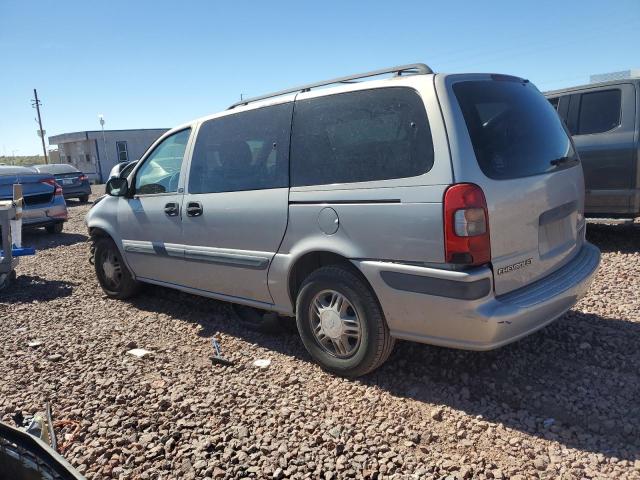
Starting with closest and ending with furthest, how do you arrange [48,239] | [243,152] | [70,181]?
1. [243,152]
2. [48,239]
3. [70,181]

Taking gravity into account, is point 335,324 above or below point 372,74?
below

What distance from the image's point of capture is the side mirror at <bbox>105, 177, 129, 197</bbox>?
16.9ft

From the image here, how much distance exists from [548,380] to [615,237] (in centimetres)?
473

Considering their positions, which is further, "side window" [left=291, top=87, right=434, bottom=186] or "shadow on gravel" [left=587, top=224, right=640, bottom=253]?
"shadow on gravel" [left=587, top=224, right=640, bottom=253]

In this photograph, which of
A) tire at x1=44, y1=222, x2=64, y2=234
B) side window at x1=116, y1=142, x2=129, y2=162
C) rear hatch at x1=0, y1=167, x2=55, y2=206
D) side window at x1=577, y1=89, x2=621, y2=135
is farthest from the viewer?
side window at x1=116, y1=142, x2=129, y2=162

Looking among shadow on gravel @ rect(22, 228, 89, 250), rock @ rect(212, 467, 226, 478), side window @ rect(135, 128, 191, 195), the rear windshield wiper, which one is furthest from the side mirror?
shadow on gravel @ rect(22, 228, 89, 250)

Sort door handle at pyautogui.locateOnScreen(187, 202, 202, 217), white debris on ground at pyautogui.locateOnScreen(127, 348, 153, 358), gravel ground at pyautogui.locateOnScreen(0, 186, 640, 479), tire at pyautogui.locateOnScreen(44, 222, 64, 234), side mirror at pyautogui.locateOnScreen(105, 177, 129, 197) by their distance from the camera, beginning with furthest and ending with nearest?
tire at pyautogui.locateOnScreen(44, 222, 64, 234) → side mirror at pyautogui.locateOnScreen(105, 177, 129, 197) → door handle at pyautogui.locateOnScreen(187, 202, 202, 217) → white debris on ground at pyautogui.locateOnScreen(127, 348, 153, 358) → gravel ground at pyautogui.locateOnScreen(0, 186, 640, 479)

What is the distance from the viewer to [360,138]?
10.7 feet

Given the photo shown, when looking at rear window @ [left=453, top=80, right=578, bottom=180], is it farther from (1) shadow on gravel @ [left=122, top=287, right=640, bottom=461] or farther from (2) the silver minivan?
(1) shadow on gravel @ [left=122, top=287, right=640, bottom=461]

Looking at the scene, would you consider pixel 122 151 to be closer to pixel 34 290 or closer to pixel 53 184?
pixel 53 184

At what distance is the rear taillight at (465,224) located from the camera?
2766mm

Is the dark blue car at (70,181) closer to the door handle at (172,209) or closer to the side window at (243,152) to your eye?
the door handle at (172,209)

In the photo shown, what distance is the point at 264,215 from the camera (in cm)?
377

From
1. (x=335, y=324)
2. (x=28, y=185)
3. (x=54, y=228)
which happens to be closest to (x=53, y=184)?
(x=28, y=185)
